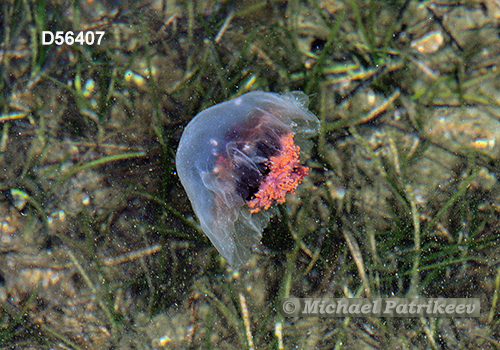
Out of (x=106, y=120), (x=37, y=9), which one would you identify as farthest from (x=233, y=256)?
(x=37, y=9)

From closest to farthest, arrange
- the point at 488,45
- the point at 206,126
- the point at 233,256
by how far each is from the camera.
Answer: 1. the point at 206,126
2. the point at 233,256
3. the point at 488,45

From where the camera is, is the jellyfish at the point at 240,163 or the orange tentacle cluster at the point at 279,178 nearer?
the jellyfish at the point at 240,163

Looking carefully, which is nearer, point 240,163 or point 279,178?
point 240,163

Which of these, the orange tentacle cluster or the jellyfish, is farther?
the orange tentacle cluster

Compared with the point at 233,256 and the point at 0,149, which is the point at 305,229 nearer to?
the point at 233,256

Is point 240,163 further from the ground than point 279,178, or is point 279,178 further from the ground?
point 240,163
